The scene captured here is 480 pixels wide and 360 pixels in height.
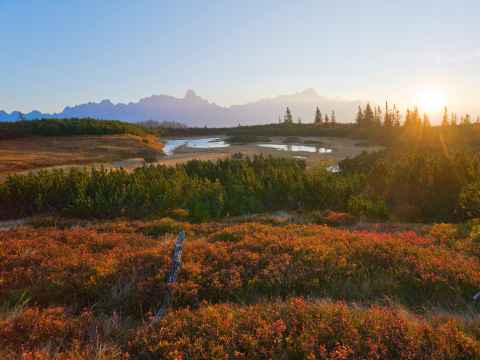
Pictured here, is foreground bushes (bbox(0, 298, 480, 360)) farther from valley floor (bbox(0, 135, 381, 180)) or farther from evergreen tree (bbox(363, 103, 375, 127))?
evergreen tree (bbox(363, 103, 375, 127))

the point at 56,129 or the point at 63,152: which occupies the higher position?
the point at 56,129

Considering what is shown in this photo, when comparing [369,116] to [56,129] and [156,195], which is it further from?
[156,195]

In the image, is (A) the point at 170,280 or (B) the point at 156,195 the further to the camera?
(B) the point at 156,195

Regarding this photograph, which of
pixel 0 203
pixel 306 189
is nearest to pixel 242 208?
pixel 306 189

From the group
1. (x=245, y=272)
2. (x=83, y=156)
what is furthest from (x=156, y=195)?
(x=83, y=156)

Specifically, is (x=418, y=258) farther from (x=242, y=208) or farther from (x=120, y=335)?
(x=242, y=208)

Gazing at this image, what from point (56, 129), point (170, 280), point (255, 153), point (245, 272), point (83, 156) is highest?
point (56, 129)

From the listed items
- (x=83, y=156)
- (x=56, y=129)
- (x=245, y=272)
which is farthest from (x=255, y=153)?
(x=245, y=272)

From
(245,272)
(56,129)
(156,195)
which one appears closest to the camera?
(245,272)

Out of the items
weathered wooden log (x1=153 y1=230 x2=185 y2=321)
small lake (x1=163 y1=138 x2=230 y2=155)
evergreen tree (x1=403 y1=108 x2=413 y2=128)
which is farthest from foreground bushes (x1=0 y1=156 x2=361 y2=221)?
evergreen tree (x1=403 y1=108 x2=413 y2=128)

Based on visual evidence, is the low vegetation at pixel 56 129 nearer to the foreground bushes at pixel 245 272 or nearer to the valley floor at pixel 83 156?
the valley floor at pixel 83 156

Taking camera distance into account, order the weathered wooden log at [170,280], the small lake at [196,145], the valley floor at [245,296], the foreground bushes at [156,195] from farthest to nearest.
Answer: the small lake at [196,145] → the foreground bushes at [156,195] → the weathered wooden log at [170,280] → the valley floor at [245,296]

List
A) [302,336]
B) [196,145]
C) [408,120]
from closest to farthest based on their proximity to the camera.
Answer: [302,336] → [196,145] → [408,120]

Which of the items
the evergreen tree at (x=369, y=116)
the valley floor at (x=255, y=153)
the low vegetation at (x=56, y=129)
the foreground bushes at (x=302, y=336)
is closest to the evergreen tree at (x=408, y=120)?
the evergreen tree at (x=369, y=116)
